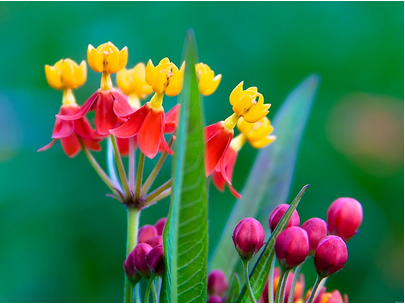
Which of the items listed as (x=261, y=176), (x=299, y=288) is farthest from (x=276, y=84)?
(x=299, y=288)

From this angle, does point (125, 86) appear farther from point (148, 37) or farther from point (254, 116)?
point (148, 37)

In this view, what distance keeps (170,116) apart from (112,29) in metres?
1.44

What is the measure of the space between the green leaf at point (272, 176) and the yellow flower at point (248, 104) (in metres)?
0.23

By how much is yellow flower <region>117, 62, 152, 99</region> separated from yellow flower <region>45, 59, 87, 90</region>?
66 millimetres

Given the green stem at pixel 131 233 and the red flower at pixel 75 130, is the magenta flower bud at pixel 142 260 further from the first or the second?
the red flower at pixel 75 130

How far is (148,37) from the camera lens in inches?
85.2

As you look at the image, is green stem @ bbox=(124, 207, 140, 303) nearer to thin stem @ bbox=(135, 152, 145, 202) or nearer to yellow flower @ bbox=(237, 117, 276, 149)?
thin stem @ bbox=(135, 152, 145, 202)

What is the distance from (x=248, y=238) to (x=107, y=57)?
0.35 meters

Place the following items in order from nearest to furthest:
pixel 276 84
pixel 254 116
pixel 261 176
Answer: pixel 254 116
pixel 261 176
pixel 276 84

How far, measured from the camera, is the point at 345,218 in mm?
769

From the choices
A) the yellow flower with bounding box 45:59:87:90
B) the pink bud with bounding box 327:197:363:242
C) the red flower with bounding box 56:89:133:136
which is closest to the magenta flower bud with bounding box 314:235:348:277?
the pink bud with bounding box 327:197:363:242

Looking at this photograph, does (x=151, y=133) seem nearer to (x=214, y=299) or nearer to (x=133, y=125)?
(x=133, y=125)

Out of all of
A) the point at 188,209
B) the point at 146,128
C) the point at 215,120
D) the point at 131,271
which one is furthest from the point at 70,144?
the point at 215,120

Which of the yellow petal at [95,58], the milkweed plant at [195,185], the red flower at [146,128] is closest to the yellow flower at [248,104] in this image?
the milkweed plant at [195,185]
